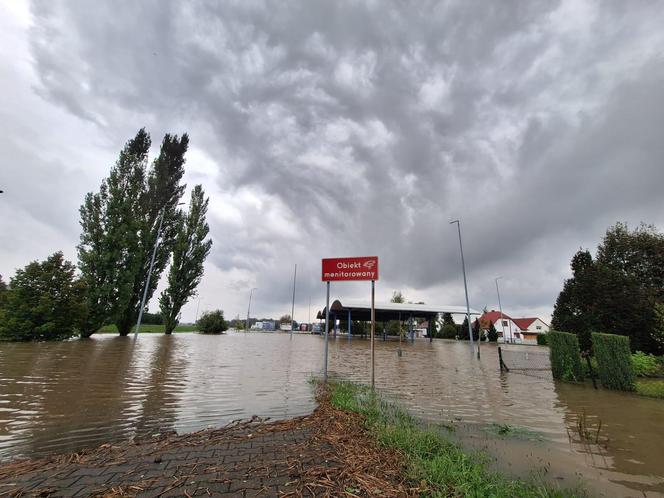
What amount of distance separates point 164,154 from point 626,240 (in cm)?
4311

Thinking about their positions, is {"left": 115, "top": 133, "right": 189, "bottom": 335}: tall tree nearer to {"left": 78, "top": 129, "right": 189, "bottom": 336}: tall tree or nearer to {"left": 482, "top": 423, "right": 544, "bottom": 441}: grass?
{"left": 78, "top": 129, "right": 189, "bottom": 336}: tall tree

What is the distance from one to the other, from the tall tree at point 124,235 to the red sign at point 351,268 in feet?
Result: 75.4

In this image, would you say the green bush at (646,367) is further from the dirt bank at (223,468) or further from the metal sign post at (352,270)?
the dirt bank at (223,468)

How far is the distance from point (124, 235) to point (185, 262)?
1071 centimetres

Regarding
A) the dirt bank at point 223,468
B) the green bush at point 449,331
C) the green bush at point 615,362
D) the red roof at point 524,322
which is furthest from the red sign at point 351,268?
the red roof at point 524,322

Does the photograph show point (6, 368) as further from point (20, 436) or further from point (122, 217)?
point (122, 217)

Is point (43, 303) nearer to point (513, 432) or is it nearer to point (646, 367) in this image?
point (513, 432)

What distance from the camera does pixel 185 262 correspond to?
3541cm

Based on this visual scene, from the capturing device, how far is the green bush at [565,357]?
10.9 metres

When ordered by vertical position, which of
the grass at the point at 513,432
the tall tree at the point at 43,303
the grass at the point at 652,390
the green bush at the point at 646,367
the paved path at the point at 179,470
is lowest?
the grass at the point at 513,432

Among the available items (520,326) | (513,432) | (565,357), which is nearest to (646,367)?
(565,357)

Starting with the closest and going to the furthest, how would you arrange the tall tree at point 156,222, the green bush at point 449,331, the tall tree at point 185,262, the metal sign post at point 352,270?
the metal sign post at point 352,270 → the tall tree at point 156,222 → the tall tree at point 185,262 → the green bush at point 449,331

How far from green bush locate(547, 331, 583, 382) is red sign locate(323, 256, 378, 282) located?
8.36 m

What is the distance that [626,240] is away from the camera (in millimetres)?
25969
